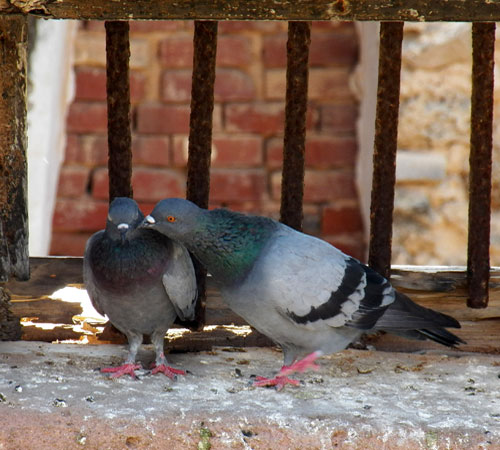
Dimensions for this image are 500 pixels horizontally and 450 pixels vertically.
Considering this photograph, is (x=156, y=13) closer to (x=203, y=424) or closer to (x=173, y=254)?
(x=173, y=254)

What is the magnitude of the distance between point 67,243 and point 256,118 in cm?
88

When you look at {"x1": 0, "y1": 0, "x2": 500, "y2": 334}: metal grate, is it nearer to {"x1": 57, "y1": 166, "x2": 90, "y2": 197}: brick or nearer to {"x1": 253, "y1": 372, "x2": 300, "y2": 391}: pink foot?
{"x1": 253, "y1": 372, "x2": 300, "y2": 391}: pink foot

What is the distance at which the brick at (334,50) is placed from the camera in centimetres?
306

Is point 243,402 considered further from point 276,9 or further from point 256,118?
point 256,118

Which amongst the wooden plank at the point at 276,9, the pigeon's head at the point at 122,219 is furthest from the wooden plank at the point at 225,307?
the wooden plank at the point at 276,9

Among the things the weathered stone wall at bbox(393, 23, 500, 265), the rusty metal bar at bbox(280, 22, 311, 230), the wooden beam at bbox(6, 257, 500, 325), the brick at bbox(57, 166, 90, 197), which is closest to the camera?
the rusty metal bar at bbox(280, 22, 311, 230)

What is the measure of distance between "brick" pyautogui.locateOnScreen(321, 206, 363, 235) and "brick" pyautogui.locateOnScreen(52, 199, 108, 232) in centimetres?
84

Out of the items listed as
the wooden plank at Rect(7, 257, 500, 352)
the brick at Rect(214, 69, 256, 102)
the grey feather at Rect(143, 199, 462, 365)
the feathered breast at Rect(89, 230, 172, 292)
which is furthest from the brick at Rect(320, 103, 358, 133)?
the feathered breast at Rect(89, 230, 172, 292)

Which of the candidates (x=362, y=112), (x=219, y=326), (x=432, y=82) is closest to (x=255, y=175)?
(x=362, y=112)

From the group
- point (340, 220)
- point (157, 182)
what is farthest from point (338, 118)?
point (157, 182)

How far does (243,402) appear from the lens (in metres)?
1.76

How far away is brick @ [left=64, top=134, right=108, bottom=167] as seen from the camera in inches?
124

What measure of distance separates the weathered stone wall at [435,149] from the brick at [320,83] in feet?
1.33

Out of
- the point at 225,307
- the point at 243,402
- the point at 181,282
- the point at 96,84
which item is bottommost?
the point at 243,402
